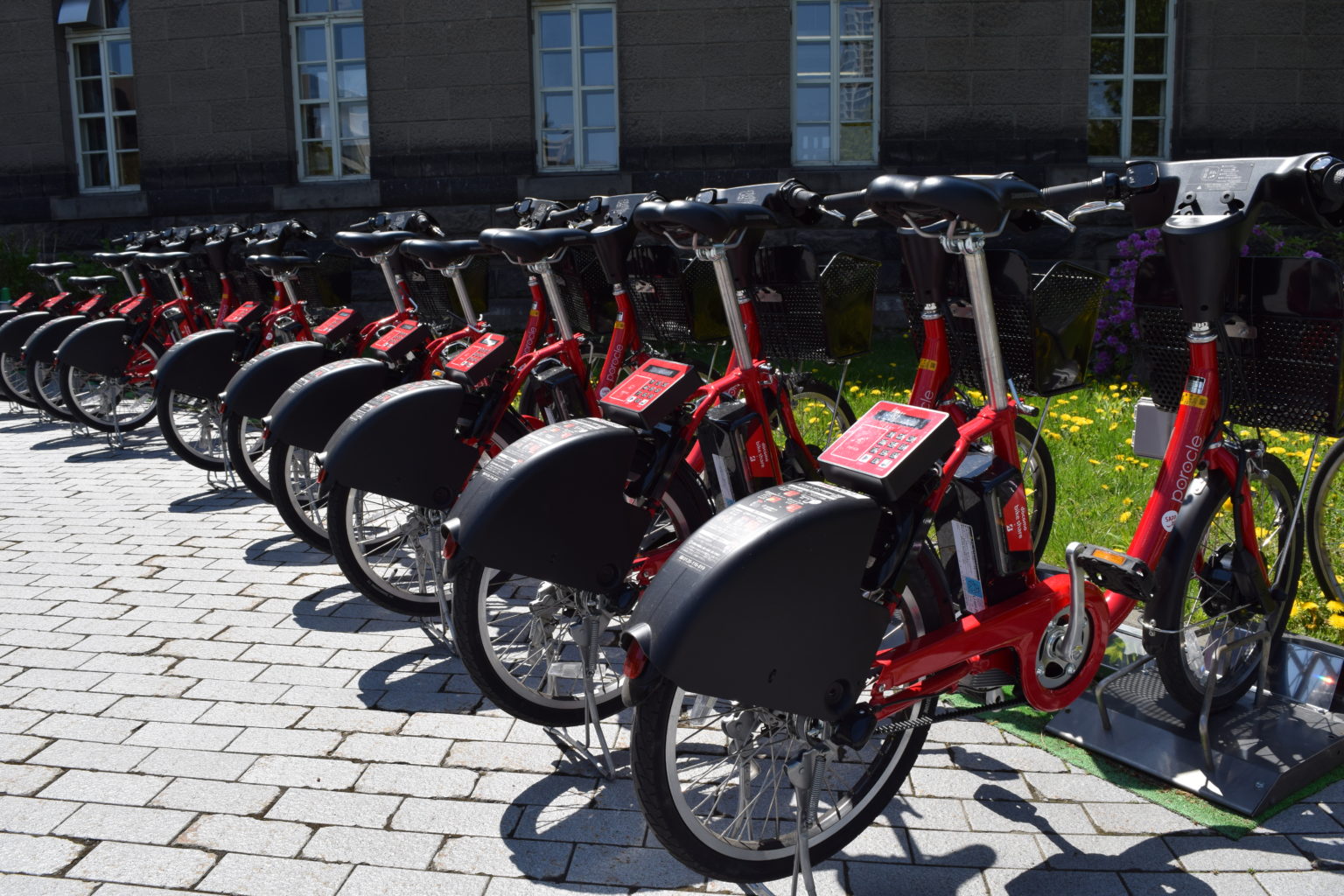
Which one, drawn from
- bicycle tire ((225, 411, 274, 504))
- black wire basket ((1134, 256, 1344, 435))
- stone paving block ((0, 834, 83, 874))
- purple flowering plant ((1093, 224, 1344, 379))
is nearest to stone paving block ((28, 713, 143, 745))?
stone paving block ((0, 834, 83, 874))

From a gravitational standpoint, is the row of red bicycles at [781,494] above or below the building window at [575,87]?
below

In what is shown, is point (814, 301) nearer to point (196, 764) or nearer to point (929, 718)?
point (929, 718)

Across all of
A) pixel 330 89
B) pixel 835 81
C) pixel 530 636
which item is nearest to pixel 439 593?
pixel 530 636

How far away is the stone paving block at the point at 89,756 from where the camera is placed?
360 cm

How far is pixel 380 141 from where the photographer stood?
42.5 ft

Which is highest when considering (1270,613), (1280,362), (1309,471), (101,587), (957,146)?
(957,146)

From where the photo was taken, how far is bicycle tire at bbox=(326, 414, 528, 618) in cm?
435

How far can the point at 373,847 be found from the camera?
309cm

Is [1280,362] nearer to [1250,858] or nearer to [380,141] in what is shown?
[1250,858]

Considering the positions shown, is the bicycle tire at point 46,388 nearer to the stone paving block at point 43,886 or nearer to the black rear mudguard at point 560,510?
the stone paving block at point 43,886

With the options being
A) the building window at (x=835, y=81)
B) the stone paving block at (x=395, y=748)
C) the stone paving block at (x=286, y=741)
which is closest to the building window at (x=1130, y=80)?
the building window at (x=835, y=81)

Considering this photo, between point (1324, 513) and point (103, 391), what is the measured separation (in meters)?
8.03

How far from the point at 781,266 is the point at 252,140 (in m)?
10.8

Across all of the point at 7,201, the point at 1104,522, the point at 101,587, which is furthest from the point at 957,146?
the point at 7,201
